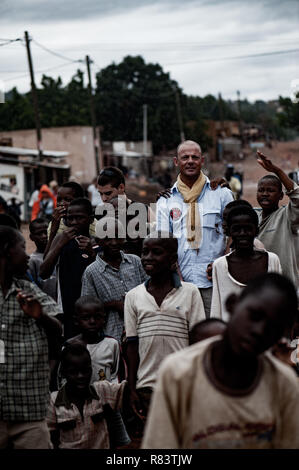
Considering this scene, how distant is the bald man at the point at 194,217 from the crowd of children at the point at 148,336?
3 cm

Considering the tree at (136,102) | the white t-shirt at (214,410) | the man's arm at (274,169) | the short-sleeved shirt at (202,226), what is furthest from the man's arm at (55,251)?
the tree at (136,102)

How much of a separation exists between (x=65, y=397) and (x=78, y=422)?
0.59 ft

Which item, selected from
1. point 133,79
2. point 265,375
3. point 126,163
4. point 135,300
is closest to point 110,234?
point 135,300

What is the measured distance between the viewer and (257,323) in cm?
227

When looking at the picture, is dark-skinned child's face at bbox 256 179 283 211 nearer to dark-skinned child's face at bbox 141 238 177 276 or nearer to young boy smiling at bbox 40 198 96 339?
young boy smiling at bbox 40 198 96 339

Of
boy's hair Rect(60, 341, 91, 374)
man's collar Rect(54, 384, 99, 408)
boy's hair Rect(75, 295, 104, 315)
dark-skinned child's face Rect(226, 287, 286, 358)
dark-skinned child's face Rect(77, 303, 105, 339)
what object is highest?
dark-skinned child's face Rect(226, 287, 286, 358)

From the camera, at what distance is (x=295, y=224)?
5.56m

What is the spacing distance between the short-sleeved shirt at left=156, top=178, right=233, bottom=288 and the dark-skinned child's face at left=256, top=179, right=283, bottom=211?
47cm

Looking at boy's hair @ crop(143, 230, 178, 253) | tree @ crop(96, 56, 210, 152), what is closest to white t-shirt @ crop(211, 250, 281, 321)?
boy's hair @ crop(143, 230, 178, 253)

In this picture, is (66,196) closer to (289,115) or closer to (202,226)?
(202,226)

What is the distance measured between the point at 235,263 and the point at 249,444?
2327 millimetres

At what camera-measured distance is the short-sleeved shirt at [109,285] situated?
4.95 metres

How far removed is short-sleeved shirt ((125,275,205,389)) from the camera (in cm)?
417
